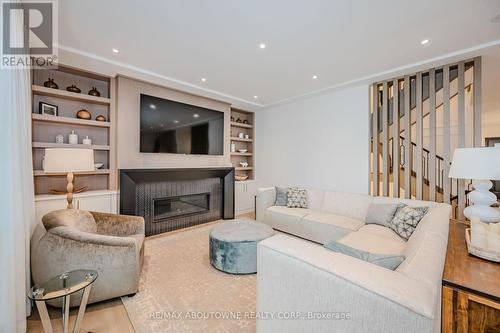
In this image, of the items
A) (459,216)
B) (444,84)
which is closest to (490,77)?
(444,84)

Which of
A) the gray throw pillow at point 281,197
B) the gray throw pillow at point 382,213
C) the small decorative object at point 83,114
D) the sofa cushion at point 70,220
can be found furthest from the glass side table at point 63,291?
the gray throw pillow at point 382,213

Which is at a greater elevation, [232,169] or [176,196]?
A: [232,169]

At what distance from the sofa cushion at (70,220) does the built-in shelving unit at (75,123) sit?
1265 mm

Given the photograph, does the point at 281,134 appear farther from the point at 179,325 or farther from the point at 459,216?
the point at 179,325

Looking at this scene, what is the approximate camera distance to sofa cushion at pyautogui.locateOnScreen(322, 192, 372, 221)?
3482 millimetres

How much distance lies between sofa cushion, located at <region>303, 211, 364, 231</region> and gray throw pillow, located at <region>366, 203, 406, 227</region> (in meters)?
0.19

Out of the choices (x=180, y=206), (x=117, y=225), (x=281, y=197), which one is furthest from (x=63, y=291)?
(x=281, y=197)

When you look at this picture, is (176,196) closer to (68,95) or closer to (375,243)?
(68,95)

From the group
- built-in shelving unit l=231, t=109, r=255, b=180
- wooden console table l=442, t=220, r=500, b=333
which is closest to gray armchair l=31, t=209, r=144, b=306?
wooden console table l=442, t=220, r=500, b=333

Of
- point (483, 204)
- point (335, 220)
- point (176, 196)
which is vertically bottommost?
point (335, 220)

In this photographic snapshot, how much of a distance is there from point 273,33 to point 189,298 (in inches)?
114

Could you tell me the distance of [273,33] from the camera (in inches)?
92.9

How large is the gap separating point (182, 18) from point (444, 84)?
12.0ft

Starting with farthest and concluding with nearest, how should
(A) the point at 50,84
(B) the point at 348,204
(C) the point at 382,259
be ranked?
(B) the point at 348,204
(A) the point at 50,84
(C) the point at 382,259
